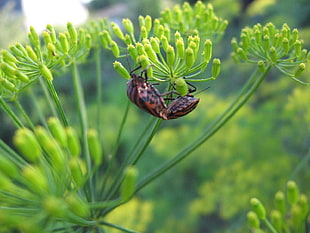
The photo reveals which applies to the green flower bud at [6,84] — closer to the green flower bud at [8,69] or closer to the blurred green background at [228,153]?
the green flower bud at [8,69]

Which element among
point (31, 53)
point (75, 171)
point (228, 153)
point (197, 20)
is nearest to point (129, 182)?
point (75, 171)

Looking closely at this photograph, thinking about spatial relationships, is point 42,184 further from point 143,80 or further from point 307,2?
point 307,2

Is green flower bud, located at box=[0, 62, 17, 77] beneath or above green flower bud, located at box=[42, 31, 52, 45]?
beneath

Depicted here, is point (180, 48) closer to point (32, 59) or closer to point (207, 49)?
point (207, 49)

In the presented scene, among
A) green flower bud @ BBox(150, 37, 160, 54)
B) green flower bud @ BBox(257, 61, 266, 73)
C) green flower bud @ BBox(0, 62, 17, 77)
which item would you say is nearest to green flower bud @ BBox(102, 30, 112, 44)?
green flower bud @ BBox(150, 37, 160, 54)

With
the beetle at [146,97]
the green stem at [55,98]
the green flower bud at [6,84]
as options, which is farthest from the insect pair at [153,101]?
the green flower bud at [6,84]

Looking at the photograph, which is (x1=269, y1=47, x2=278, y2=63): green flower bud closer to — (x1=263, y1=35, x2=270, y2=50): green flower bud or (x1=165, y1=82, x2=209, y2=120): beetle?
(x1=263, y1=35, x2=270, y2=50): green flower bud
